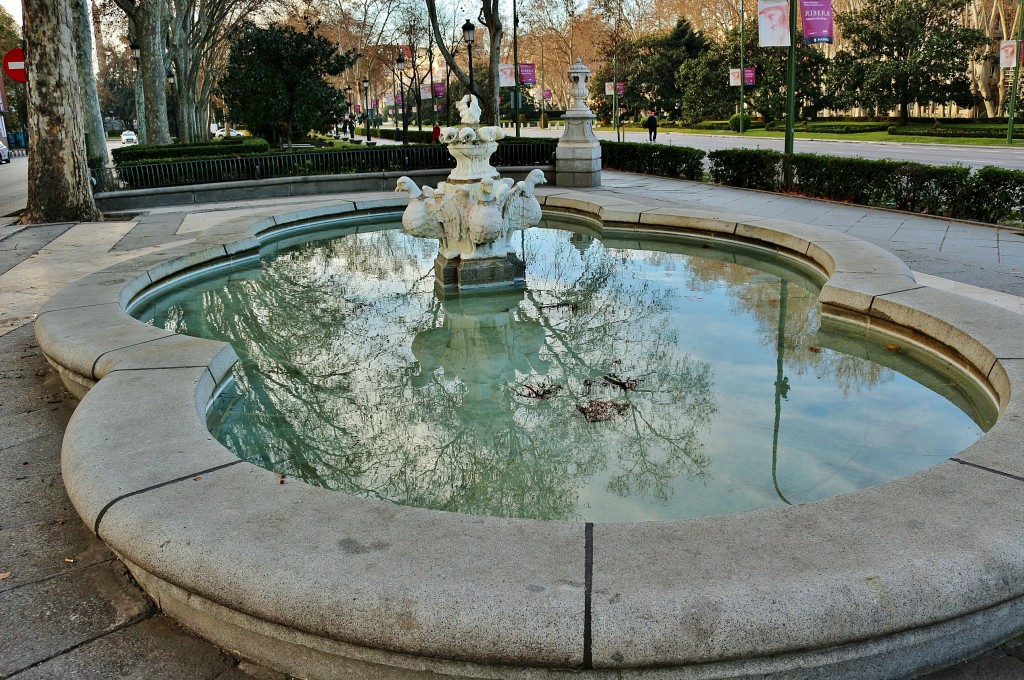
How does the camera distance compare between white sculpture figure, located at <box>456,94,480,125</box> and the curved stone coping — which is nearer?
the curved stone coping

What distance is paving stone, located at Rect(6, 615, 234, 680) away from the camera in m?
2.84

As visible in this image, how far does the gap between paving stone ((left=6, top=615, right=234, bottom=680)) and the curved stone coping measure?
8 centimetres

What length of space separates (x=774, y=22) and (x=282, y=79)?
16.3 metres

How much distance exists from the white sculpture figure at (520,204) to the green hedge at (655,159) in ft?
37.2

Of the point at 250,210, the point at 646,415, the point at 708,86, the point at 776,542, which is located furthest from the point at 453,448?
the point at 708,86

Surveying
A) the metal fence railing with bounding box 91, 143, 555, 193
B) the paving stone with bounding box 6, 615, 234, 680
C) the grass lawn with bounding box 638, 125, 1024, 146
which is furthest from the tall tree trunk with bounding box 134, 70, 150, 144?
the paving stone with bounding box 6, 615, 234, 680

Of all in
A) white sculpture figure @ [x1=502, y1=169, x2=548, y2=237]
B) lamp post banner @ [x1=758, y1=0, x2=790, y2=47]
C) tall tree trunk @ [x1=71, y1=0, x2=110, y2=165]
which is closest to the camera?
white sculpture figure @ [x1=502, y1=169, x2=548, y2=237]

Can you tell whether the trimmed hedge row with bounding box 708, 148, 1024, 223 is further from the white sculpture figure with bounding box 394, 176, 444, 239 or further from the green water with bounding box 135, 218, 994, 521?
the white sculpture figure with bounding box 394, 176, 444, 239

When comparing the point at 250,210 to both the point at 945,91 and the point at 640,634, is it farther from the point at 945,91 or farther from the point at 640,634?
the point at 945,91

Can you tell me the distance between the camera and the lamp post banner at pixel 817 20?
1795 cm

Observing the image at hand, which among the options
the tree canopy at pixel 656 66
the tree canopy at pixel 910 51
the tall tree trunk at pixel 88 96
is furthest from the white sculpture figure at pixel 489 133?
the tree canopy at pixel 656 66

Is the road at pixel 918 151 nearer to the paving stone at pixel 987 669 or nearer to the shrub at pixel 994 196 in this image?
the shrub at pixel 994 196

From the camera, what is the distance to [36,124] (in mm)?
14227

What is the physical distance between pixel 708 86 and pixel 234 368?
52.5 meters
